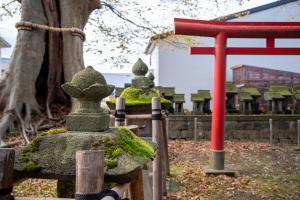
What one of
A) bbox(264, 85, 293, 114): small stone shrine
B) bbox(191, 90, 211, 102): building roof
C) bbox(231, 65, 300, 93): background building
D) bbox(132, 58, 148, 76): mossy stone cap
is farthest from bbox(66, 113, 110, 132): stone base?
bbox(231, 65, 300, 93): background building

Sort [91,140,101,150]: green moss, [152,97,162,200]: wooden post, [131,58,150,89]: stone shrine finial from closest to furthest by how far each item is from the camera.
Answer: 1. [91,140,101,150]: green moss
2. [152,97,162,200]: wooden post
3. [131,58,150,89]: stone shrine finial

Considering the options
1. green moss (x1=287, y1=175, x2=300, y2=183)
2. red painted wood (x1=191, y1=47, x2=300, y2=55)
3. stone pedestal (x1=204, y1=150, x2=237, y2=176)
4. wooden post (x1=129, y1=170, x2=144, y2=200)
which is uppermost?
red painted wood (x1=191, y1=47, x2=300, y2=55)

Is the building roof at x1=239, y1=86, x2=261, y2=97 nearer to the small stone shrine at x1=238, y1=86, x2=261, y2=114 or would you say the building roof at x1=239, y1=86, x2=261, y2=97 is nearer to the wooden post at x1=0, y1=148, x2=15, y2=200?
the small stone shrine at x1=238, y1=86, x2=261, y2=114

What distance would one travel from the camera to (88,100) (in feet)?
7.73

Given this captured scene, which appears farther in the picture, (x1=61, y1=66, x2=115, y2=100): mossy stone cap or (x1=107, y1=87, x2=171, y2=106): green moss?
(x1=107, y1=87, x2=171, y2=106): green moss

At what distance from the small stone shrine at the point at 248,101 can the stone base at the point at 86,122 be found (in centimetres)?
1117

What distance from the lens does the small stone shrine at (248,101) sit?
12836 millimetres

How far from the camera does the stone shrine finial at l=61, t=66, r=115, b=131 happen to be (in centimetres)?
226

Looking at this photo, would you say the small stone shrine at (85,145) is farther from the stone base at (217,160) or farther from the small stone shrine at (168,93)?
the small stone shrine at (168,93)

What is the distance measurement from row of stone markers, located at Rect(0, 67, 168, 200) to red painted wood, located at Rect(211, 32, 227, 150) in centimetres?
562

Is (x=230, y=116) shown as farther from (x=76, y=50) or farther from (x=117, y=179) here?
(x=117, y=179)

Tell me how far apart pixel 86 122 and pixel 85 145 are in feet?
0.77

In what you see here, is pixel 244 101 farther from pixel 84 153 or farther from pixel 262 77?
pixel 84 153

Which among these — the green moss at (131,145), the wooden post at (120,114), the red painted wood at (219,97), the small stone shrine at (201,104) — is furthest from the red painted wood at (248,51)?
the green moss at (131,145)
